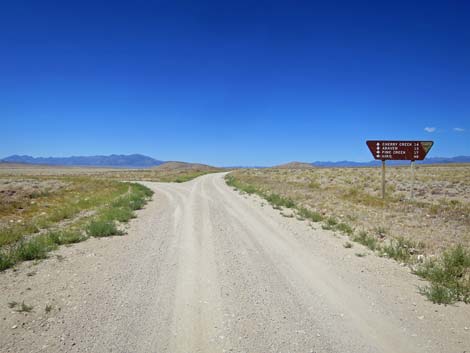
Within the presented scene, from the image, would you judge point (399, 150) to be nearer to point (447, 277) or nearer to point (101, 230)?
point (447, 277)

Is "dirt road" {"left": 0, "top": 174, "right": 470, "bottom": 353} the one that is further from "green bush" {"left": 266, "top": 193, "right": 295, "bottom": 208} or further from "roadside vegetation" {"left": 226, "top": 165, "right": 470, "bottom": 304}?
"green bush" {"left": 266, "top": 193, "right": 295, "bottom": 208}

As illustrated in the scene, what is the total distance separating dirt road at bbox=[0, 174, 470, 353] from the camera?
13.0 ft

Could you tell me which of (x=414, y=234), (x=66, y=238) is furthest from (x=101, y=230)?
(x=414, y=234)

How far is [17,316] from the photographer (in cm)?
464

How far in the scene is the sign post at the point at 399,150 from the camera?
62.2 feet

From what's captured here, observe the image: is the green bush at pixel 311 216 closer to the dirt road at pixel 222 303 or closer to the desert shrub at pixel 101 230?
the dirt road at pixel 222 303

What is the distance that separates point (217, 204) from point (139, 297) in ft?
42.2

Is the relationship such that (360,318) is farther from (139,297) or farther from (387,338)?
(139,297)

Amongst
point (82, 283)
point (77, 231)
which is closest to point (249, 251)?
point (82, 283)

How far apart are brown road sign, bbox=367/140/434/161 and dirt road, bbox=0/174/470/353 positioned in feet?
43.0

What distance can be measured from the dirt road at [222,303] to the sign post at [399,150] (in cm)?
1308

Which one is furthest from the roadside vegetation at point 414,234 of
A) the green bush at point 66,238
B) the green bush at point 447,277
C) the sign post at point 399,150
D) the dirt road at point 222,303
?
the green bush at point 66,238

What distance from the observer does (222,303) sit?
16.6 feet

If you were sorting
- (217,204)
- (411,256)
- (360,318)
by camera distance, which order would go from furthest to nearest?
1. (217,204)
2. (411,256)
3. (360,318)
